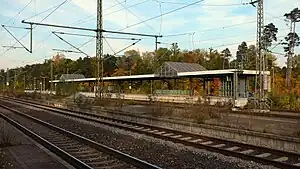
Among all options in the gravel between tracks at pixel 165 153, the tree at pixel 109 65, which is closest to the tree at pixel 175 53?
the tree at pixel 109 65

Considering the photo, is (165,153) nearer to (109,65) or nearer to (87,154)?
(87,154)

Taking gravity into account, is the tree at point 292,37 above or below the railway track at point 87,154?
above

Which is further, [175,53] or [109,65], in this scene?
[109,65]

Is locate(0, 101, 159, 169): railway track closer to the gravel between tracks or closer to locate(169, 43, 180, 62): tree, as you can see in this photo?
the gravel between tracks

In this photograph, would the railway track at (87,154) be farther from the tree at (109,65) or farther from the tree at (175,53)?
the tree at (109,65)

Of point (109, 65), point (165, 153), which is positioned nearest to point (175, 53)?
point (109, 65)

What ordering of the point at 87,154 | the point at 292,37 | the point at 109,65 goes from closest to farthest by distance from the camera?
1. the point at 87,154
2. the point at 292,37
3. the point at 109,65

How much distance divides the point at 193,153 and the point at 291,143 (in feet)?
11.6

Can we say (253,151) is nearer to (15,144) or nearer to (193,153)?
(193,153)

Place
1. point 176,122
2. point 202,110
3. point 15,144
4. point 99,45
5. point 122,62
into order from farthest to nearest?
1. point 122,62
2. point 99,45
3. point 202,110
4. point 176,122
5. point 15,144

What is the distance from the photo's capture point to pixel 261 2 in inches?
1110

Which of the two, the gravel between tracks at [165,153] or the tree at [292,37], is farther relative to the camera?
the tree at [292,37]

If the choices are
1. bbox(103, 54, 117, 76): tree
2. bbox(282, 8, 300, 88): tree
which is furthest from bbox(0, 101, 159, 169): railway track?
bbox(103, 54, 117, 76): tree

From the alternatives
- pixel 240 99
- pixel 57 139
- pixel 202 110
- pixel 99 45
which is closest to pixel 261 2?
pixel 240 99
